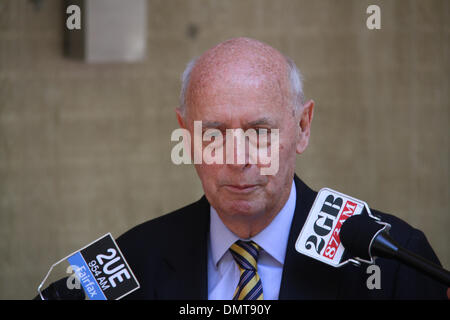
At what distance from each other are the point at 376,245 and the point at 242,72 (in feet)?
1.57

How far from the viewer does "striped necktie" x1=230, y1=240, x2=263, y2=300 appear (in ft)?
4.56

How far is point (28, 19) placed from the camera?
11.0ft

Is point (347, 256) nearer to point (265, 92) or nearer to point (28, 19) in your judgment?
point (265, 92)

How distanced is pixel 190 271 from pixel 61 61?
2190 mm

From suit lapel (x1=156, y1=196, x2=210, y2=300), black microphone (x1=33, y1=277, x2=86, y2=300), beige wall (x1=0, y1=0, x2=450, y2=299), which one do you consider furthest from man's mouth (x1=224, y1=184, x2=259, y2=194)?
beige wall (x1=0, y1=0, x2=450, y2=299)

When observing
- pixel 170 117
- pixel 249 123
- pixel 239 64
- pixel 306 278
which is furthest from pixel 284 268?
pixel 170 117

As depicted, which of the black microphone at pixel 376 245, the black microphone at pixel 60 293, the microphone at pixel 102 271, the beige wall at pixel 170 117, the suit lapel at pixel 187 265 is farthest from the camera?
the beige wall at pixel 170 117

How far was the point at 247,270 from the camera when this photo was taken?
1425 millimetres

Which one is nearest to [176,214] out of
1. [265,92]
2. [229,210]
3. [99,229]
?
[229,210]

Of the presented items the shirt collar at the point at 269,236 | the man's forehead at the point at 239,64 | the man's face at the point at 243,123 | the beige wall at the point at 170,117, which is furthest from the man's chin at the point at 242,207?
the beige wall at the point at 170,117

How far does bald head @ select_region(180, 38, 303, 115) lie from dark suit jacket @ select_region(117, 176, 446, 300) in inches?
11.5

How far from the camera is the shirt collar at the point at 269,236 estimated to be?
1.46 metres

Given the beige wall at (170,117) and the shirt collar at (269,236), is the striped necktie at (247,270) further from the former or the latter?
the beige wall at (170,117)

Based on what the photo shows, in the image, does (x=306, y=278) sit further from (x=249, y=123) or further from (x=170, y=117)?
(x=170, y=117)
